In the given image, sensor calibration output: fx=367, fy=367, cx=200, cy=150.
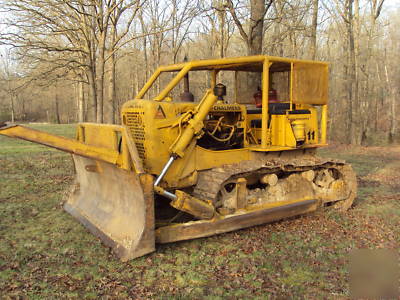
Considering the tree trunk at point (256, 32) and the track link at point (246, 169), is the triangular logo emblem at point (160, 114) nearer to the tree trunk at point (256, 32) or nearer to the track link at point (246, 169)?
the track link at point (246, 169)

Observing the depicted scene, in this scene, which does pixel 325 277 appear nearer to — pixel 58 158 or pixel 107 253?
pixel 107 253

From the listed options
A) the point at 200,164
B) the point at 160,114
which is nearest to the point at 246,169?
the point at 200,164

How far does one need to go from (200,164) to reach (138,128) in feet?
3.40

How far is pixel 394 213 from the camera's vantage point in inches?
251

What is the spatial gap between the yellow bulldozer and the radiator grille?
0.01m

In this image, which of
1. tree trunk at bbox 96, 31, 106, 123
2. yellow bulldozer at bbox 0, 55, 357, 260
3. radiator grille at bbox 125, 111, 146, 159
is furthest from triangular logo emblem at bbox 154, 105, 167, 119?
tree trunk at bbox 96, 31, 106, 123

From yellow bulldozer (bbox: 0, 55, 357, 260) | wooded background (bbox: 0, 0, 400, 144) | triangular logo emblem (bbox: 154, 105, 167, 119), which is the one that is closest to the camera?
yellow bulldozer (bbox: 0, 55, 357, 260)

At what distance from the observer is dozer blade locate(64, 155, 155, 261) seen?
4.25 meters

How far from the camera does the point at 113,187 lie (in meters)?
5.18

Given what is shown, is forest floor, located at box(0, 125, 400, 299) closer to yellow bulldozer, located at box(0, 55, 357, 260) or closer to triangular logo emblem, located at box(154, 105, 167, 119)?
yellow bulldozer, located at box(0, 55, 357, 260)

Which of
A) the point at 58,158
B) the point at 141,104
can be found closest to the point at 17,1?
the point at 58,158

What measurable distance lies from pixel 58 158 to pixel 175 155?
8029 mm

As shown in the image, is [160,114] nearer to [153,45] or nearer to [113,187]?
[113,187]

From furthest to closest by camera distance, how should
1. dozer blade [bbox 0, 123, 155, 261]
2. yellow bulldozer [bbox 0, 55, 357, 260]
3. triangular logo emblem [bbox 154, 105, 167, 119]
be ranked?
triangular logo emblem [bbox 154, 105, 167, 119]
yellow bulldozer [bbox 0, 55, 357, 260]
dozer blade [bbox 0, 123, 155, 261]
